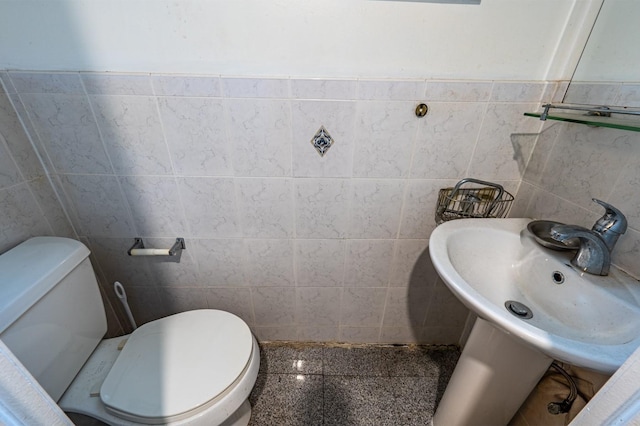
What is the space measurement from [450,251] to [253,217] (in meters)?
0.69

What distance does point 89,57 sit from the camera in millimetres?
763

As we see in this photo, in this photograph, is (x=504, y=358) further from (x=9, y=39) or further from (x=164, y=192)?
(x=9, y=39)

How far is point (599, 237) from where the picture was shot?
1.93 ft

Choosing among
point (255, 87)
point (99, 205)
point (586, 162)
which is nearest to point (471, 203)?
point (586, 162)

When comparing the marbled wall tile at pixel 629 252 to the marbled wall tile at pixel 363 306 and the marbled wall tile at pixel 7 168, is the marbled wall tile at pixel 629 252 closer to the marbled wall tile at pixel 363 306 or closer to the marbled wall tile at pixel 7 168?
the marbled wall tile at pixel 363 306

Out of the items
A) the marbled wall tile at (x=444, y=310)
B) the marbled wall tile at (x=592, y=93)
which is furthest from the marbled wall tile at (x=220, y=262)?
the marbled wall tile at (x=592, y=93)

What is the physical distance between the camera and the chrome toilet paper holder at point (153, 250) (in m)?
0.97

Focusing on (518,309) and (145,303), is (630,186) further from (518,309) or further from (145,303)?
(145,303)

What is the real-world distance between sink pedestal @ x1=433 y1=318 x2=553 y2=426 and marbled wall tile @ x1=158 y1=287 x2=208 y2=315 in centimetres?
105

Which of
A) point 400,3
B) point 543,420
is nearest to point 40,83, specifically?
point 400,3

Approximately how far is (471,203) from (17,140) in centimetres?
154

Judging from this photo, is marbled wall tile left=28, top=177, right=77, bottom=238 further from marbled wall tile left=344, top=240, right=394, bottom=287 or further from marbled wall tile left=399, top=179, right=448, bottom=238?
marbled wall tile left=399, top=179, right=448, bottom=238

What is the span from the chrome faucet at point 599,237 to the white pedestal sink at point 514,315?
1.1 inches

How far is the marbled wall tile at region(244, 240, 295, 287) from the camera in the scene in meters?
1.05
